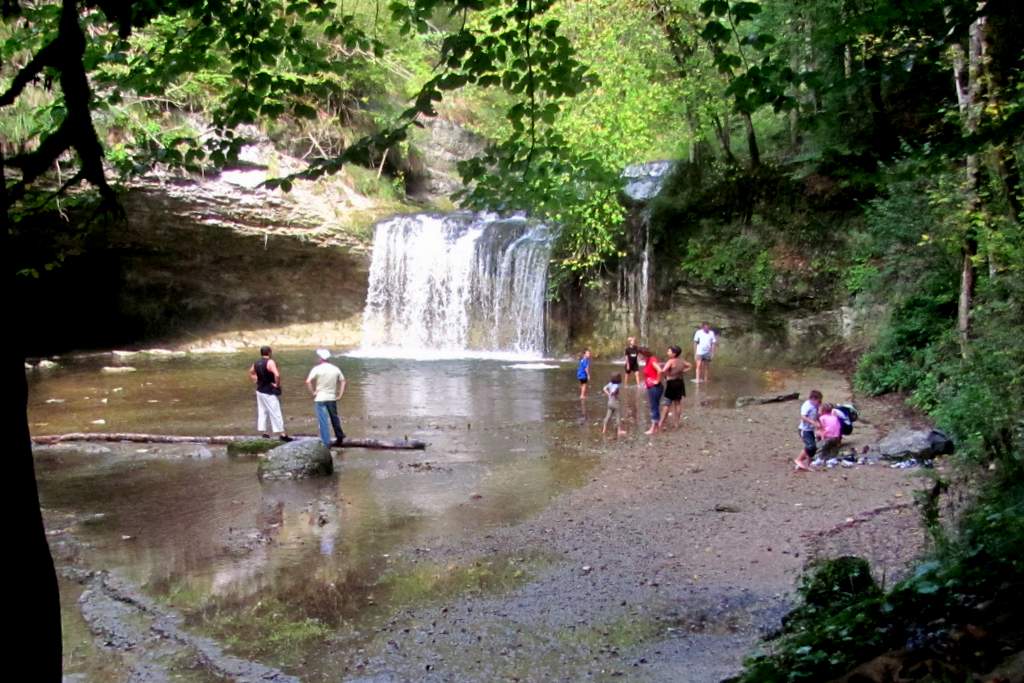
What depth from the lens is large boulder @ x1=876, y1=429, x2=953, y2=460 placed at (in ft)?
39.2

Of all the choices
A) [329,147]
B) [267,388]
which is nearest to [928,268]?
[267,388]

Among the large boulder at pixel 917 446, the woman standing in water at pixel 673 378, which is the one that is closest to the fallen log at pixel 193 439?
the woman standing in water at pixel 673 378

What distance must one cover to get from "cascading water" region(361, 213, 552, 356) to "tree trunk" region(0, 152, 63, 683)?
2410 centimetres

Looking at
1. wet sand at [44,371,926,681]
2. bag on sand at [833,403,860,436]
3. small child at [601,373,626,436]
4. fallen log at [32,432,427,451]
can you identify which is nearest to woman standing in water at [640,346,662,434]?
small child at [601,373,626,436]

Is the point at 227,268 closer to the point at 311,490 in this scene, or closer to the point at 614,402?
the point at 614,402

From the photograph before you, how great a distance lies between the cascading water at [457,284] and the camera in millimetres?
27391

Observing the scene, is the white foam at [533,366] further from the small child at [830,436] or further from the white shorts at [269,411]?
the small child at [830,436]

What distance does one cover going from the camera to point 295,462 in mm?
12867

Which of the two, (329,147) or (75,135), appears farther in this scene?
(329,147)

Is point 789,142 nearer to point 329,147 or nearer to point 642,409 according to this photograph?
point 642,409

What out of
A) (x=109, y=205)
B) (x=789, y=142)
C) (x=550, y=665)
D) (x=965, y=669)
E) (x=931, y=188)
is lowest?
(x=550, y=665)

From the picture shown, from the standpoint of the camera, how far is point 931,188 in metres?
15.6

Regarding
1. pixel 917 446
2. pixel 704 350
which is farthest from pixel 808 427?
pixel 704 350

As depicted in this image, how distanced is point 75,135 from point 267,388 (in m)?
11.6
